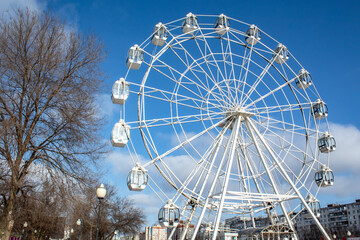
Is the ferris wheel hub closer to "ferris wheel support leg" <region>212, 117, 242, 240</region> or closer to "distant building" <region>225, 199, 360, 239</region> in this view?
"ferris wheel support leg" <region>212, 117, 242, 240</region>

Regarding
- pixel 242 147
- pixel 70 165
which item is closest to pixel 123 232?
pixel 242 147

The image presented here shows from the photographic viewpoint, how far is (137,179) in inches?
720

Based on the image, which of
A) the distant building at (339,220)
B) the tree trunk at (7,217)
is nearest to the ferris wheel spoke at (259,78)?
the tree trunk at (7,217)

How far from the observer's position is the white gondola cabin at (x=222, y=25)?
79.5 ft

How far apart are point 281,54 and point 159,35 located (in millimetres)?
9440

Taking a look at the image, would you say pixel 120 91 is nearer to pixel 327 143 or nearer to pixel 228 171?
pixel 228 171

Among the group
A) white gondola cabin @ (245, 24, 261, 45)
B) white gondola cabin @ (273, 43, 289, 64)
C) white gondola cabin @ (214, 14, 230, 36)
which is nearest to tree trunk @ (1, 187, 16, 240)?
white gondola cabin @ (214, 14, 230, 36)

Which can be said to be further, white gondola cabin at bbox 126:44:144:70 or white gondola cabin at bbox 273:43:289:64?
white gondola cabin at bbox 273:43:289:64

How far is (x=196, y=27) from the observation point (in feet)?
76.8

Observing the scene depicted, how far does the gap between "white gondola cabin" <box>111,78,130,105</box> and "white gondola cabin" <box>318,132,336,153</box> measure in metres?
13.4

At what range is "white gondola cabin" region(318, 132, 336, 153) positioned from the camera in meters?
23.5

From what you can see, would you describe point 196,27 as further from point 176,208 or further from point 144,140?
point 176,208

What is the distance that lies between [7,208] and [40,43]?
→ 616cm

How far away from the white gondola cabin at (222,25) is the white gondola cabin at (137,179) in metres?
11.3
